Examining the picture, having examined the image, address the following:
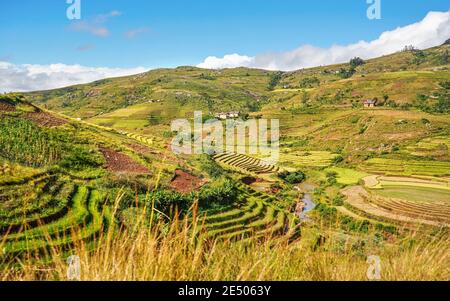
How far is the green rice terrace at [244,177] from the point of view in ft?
16.7

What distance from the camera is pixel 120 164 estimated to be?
94.7ft

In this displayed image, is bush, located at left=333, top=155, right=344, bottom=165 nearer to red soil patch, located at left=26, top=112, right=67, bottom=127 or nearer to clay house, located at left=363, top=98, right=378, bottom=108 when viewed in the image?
clay house, located at left=363, top=98, right=378, bottom=108

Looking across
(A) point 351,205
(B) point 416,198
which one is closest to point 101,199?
(A) point 351,205

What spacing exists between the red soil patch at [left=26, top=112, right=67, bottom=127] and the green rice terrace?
0.67 ft

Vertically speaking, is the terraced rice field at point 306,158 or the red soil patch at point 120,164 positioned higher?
the red soil patch at point 120,164

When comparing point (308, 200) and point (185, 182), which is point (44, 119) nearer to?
point (185, 182)

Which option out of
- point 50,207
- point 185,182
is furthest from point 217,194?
point 50,207

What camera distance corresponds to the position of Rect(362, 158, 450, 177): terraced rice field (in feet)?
188

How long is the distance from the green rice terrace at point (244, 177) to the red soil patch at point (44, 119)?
20 cm

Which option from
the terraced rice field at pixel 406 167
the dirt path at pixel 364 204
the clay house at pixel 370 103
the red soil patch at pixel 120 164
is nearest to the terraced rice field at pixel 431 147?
the terraced rice field at pixel 406 167

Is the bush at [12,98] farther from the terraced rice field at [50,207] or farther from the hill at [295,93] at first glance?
A: the hill at [295,93]

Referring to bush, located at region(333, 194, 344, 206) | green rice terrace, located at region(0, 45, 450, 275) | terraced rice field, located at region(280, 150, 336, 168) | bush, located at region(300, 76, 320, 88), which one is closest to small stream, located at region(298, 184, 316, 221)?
green rice terrace, located at region(0, 45, 450, 275)

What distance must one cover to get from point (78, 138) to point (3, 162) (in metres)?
11.4

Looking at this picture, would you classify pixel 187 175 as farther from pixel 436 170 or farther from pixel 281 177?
pixel 436 170
